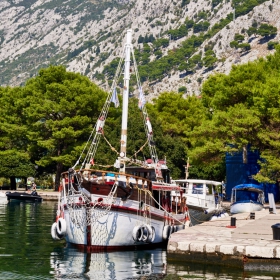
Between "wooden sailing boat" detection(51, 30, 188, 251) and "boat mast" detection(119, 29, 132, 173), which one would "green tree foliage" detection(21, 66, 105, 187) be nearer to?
"boat mast" detection(119, 29, 132, 173)

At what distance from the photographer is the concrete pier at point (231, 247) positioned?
2041 cm

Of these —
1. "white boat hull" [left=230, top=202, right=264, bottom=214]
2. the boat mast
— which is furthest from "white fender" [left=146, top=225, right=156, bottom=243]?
"white boat hull" [left=230, top=202, right=264, bottom=214]

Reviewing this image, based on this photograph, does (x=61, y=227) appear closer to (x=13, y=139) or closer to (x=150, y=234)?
(x=150, y=234)

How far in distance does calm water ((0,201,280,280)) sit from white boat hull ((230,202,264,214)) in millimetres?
13771

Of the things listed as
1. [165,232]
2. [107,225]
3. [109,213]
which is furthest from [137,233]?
[165,232]

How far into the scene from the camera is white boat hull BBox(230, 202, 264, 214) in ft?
131

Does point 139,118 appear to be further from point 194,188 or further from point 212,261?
point 212,261

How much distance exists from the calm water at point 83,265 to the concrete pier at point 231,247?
0.37 m

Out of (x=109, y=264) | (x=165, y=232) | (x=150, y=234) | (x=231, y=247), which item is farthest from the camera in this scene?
(x=165, y=232)

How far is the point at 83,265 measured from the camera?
22672mm

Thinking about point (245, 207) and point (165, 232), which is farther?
point (245, 207)

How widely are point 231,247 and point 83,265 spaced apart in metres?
5.77

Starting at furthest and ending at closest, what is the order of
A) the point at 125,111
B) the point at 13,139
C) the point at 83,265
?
the point at 13,139 < the point at 125,111 < the point at 83,265

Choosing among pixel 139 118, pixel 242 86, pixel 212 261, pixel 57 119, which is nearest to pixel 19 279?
pixel 212 261
